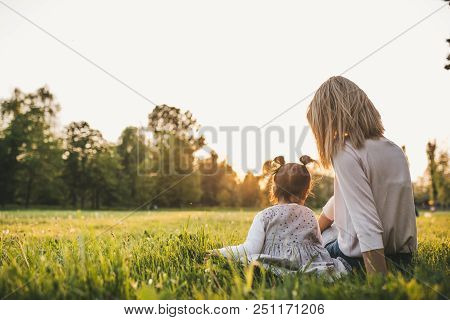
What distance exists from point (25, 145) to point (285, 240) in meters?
30.8

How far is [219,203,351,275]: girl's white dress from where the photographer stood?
3.20 m

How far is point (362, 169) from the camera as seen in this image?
9.39ft

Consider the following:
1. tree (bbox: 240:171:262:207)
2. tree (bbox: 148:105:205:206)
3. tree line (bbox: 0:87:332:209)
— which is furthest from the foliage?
tree (bbox: 148:105:205:206)

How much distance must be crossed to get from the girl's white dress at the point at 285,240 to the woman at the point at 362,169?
343 mm

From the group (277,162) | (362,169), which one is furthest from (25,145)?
(362,169)

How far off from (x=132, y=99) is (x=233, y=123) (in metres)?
6.17

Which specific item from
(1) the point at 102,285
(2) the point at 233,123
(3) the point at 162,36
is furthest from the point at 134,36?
(1) the point at 102,285

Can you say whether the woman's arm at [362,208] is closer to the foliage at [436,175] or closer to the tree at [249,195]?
the foliage at [436,175]

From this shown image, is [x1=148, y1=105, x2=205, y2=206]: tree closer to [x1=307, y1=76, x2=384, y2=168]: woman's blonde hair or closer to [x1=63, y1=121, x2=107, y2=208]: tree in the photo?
[x1=63, y1=121, x2=107, y2=208]: tree

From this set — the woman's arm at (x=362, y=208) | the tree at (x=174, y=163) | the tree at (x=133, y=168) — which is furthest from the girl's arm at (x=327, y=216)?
the tree at (x=133, y=168)

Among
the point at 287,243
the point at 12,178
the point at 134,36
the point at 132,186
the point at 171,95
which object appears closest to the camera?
the point at 287,243

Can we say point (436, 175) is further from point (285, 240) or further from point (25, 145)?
point (25, 145)
